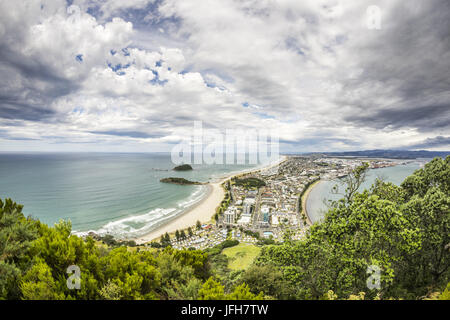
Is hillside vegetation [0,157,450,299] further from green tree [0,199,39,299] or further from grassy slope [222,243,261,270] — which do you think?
grassy slope [222,243,261,270]

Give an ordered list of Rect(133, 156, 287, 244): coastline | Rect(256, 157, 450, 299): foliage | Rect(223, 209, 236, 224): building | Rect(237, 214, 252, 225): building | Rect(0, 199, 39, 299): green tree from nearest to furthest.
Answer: Rect(0, 199, 39, 299): green tree → Rect(256, 157, 450, 299): foliage → Rect(133, 156, 287, 244): coastline → Rect(237, 214, 252, 225): building → Rect(223, 209, 236, 224): building

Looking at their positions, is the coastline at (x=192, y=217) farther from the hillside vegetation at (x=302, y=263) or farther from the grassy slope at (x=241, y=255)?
the hillside vegetation at (x=302, y=263)

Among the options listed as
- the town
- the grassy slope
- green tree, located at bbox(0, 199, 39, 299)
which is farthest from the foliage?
the grassy slope

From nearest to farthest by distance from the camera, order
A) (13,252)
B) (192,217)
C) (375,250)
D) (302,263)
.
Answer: (13,252), (375,250), (302,263), (192,217)

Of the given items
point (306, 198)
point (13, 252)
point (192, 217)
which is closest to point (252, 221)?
point (192, 217)

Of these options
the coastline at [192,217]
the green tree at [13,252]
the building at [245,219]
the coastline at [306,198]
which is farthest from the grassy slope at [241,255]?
the green tree at [13,252]

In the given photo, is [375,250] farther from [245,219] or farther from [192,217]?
[192,217]

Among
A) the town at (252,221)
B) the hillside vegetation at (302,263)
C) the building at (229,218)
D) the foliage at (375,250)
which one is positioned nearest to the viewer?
the hillside vegetation at (302,263)

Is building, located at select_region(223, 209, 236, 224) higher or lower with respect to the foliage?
lower
